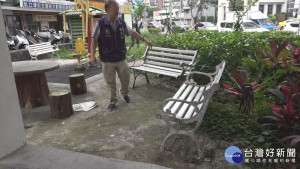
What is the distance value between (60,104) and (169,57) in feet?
8.96

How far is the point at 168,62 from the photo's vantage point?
5785 mm

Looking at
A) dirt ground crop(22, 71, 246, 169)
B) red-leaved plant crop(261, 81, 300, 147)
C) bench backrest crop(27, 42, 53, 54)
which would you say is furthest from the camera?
bench backrest crop(27, 42, 53, 54)

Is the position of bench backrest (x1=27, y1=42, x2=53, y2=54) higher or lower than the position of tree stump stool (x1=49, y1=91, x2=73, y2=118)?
higher

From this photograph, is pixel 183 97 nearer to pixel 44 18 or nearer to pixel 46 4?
pixel 46 4

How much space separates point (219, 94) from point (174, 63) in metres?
1.43

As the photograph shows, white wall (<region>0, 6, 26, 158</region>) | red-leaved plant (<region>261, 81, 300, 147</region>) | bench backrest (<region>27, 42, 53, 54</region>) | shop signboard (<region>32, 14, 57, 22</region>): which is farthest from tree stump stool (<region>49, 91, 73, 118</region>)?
shop signboard (<region>32, 14, 57, 22</region>)

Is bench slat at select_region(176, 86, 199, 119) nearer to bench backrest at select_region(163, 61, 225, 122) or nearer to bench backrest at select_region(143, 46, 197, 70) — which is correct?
bench backrest at select_region(163, 61, 225, 122)

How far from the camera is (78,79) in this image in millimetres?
5312

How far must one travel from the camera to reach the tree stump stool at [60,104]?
4.09 meters

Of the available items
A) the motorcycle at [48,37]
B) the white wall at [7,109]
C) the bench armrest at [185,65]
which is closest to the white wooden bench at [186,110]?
the bench armrest at [185,65]

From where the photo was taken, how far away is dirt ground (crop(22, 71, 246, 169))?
2.82 meters

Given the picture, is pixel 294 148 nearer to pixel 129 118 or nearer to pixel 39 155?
pixel 129 118

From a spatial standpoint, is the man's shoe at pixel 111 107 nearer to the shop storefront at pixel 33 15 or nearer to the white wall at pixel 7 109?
the white wall at pixel 7 109

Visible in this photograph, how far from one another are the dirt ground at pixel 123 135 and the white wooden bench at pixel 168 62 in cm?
59
